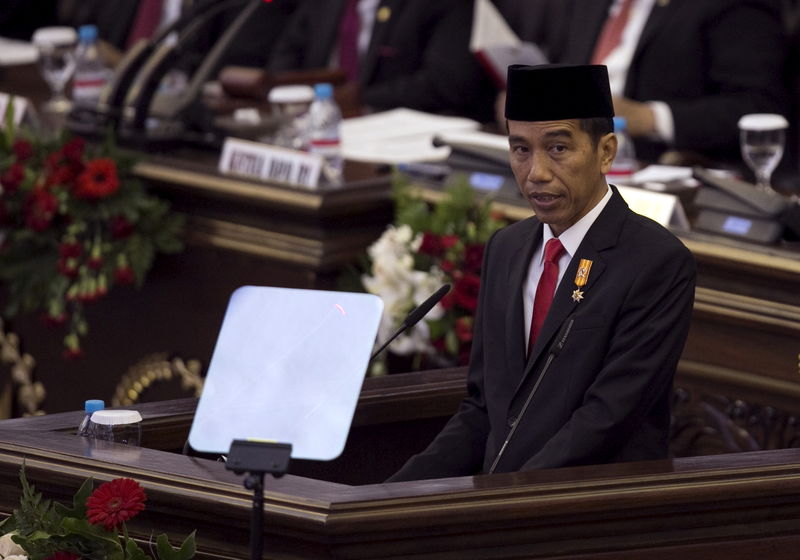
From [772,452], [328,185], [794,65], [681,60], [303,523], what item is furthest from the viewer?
[794,65]

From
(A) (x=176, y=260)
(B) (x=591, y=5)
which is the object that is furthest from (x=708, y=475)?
(B) (x=591, y=5)

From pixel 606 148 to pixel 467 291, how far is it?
1.38 meters

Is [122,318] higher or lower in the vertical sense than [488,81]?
lower

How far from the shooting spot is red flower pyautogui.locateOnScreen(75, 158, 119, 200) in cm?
Answer: 399

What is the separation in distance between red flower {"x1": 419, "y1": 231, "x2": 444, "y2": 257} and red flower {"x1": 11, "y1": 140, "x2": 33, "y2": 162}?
1.24 m

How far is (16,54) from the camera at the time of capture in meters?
6.08

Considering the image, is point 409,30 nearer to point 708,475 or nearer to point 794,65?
point 794,65

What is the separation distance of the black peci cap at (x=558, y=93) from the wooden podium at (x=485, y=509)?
0.46 metres

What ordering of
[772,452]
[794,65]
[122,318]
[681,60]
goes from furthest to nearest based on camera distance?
[794,65]
[681,60]
[122,318]
[772,452]

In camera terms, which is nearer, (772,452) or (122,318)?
(772,452)

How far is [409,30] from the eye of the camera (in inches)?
214

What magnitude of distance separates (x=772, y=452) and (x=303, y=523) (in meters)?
0.65

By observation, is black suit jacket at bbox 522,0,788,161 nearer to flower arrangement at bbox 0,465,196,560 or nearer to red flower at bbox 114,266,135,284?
red flower at bbox 114,266,135,284

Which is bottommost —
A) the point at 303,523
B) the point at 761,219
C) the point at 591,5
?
the point at 303,523
